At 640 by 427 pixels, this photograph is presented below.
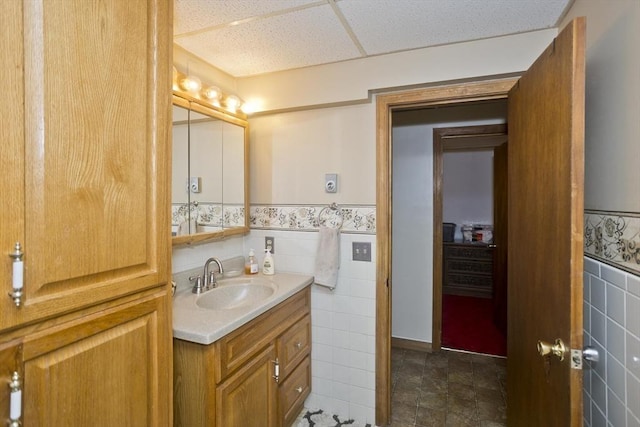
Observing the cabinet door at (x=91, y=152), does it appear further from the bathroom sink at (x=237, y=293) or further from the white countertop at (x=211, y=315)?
the bathroom sink at (x=237, y=293)

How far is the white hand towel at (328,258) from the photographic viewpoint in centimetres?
196

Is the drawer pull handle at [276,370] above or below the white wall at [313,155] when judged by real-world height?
below

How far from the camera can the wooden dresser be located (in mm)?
4496

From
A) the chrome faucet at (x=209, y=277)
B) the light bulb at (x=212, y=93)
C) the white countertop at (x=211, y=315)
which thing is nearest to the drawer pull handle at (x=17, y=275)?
the white countertop at (x=211, y=315)

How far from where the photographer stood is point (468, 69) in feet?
5.50

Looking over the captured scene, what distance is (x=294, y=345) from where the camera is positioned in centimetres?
185

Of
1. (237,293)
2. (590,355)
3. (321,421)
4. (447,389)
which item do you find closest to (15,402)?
(237,293)

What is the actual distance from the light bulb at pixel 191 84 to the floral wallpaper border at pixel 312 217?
0.84m

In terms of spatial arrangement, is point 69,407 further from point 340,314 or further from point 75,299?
point 340,314

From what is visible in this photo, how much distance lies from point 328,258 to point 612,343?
1304 millimetres

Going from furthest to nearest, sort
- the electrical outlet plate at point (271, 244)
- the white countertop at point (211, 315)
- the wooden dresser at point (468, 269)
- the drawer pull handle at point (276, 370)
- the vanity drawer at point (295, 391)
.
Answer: the wooden dresser at point (468, 269), the electrical outlet plate at point (271, 244), the vanity drawer at point (295, 391), the drawer pull handle at point (276, 370), the white countertop at point (211, 315)

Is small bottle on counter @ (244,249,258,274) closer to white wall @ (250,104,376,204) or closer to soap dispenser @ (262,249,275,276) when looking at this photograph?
soap dispenser @ (262,249,275,276)

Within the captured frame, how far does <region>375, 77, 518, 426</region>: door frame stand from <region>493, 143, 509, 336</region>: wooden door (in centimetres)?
185

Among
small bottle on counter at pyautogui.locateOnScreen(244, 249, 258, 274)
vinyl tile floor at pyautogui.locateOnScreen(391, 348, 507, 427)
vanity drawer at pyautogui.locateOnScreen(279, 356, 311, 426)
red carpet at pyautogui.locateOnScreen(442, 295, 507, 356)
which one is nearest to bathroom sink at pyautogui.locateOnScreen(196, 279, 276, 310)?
small bottle on counter at pyautogui.locateOnScreen(244, 249, 258, 274)
